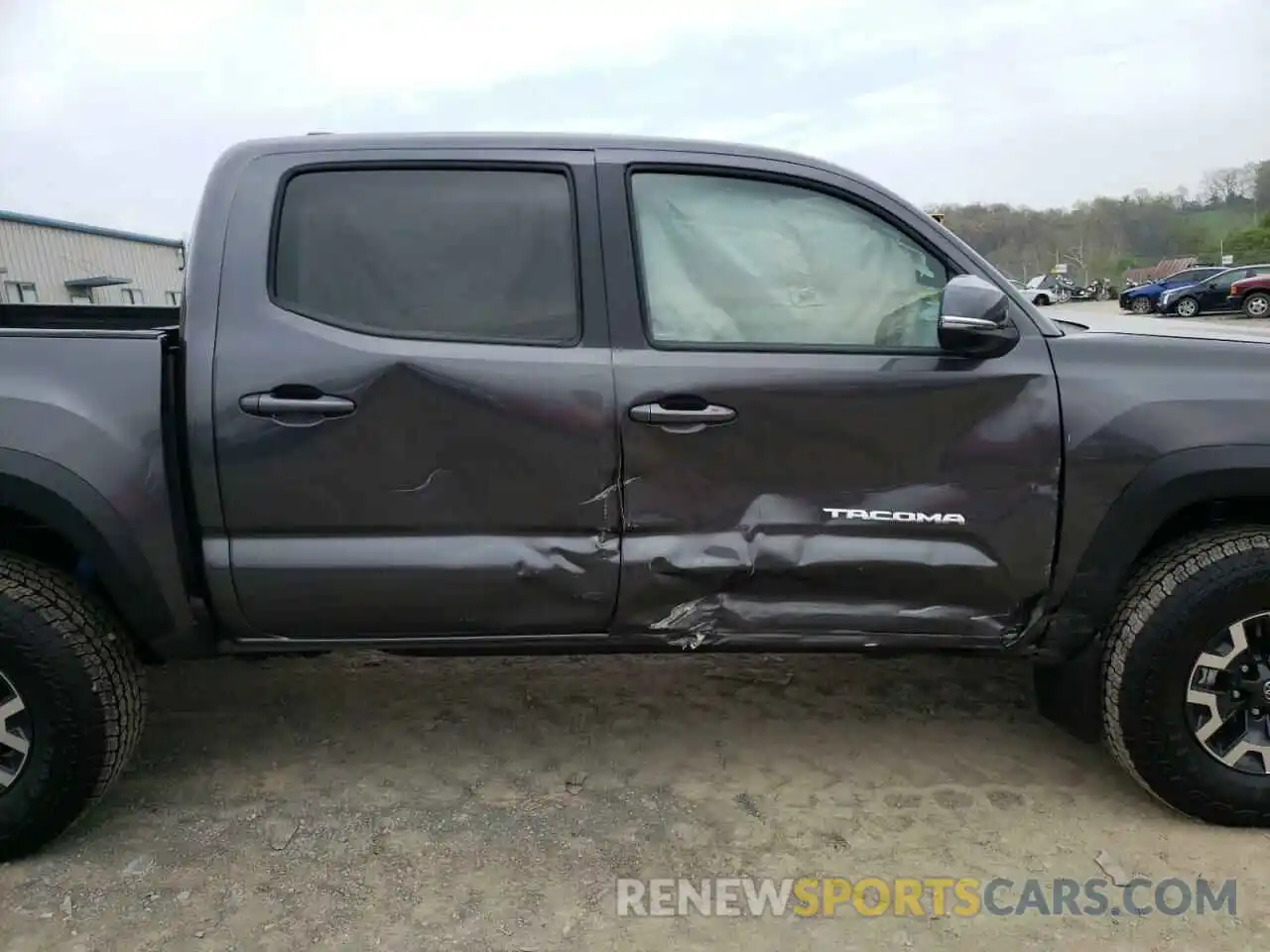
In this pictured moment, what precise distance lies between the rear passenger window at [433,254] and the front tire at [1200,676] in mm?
1759

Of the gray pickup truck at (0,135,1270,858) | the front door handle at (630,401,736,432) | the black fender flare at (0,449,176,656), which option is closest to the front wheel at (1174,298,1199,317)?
the gray pickup truck at (0,135,1270,858)

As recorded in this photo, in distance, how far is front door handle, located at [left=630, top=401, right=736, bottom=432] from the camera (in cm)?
254

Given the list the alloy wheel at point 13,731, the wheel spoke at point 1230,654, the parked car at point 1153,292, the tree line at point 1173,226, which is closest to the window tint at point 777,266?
the wheel spoke at point 1230,654

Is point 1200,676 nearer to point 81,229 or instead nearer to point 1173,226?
point 81,229

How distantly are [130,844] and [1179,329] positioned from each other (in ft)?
11.3

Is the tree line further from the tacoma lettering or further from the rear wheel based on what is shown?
the tacoma lettering

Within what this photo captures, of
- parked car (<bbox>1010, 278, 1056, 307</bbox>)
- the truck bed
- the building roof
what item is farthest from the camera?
the building roof

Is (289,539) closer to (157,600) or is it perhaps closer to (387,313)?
(157,600)

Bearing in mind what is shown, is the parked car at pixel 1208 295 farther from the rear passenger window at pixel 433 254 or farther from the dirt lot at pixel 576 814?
the rear passenger window at pixel 433 254

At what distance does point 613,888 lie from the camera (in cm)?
246

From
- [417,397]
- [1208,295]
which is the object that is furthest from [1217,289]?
[417,397]

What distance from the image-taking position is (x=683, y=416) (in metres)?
2.54

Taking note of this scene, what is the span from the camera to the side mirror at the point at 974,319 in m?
2.43

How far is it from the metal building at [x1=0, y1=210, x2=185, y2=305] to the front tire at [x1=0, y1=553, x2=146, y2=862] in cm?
1849
